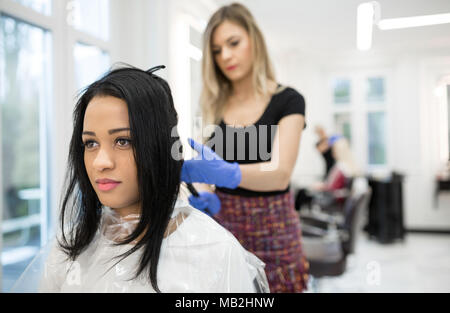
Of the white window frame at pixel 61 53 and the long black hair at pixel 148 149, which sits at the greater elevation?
the white window frame at pixel 61 53

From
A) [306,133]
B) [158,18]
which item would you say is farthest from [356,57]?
[158,18]

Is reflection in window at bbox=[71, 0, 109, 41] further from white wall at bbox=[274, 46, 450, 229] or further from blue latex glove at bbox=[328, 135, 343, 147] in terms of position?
blue latex glove at bbox=[328, 135, 343, 147]

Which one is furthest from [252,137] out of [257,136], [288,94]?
[288,94]

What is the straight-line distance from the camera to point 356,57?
0.90 metres

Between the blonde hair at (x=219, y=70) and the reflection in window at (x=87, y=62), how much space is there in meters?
0.28

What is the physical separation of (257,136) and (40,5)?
695 millimetres

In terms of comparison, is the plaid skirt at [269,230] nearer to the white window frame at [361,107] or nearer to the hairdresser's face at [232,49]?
the white window frame at [361,107]

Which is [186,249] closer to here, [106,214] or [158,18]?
[106,214]

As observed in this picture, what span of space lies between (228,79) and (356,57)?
35cm

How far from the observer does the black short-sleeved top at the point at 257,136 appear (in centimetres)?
91

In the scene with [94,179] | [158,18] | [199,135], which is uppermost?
[158,18]

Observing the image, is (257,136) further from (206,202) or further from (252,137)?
(206,202)

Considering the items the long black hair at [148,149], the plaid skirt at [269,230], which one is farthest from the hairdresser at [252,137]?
A: the long black hair at [148,149]

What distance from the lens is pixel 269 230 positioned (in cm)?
96
